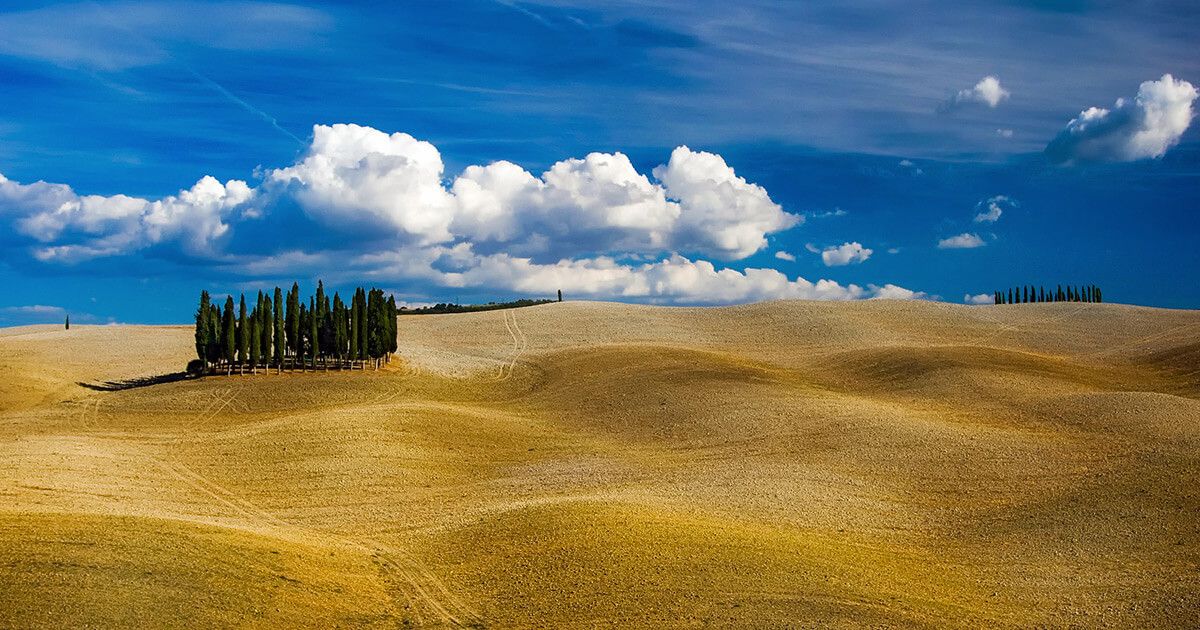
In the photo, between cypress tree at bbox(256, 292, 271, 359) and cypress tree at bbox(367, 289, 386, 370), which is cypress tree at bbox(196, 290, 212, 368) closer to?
cypress tree at bbox(256, 292, 271, 359)

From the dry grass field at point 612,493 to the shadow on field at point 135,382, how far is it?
969 millimetres

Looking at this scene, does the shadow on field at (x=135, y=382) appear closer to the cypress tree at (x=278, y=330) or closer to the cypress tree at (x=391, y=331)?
the cypress tree at (x=278, y=330)

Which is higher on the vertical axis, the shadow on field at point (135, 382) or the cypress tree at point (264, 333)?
the cypress tree at point (264, 333)

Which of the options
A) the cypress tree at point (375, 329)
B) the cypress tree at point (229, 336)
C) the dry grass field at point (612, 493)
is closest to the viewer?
the dry grass field at point (612, 493)

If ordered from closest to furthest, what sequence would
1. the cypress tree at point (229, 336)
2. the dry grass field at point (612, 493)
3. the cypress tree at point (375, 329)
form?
1. the dry grass field at point (612, 493)
2. the cypress tree at point (229, 336)
3. the cypress tree at point (375, 329)

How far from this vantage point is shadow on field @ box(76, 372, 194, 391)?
56.6 meters

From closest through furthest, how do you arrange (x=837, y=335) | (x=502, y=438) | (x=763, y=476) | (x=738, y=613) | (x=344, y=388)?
(x=738, y=613) → (x=763, y=476) → (x=502, y=438) → (x=344, y=388) → (x=837, y=335)

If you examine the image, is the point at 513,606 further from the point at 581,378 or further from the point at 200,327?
the point at 200,327

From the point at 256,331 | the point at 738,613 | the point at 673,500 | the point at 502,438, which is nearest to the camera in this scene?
the point at 738,613

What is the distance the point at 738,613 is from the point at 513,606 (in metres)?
4.67

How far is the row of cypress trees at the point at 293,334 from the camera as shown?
187 ft

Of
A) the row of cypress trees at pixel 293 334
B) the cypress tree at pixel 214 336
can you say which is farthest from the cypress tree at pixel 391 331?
the cypress tree at pixel 214 336

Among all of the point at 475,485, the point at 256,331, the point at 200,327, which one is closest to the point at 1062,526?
the point at 475,485

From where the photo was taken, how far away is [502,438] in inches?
1603
